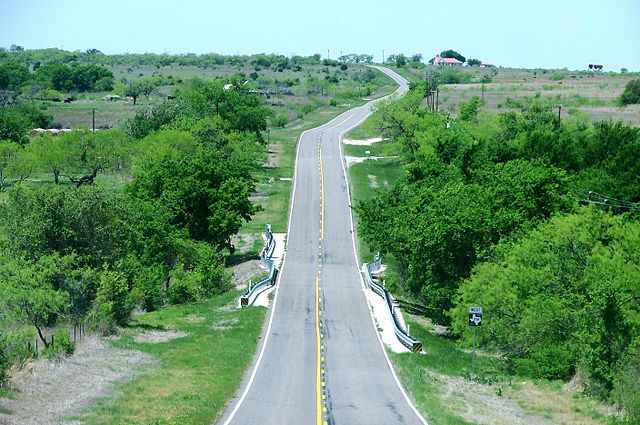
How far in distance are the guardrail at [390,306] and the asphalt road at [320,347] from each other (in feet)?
3.70

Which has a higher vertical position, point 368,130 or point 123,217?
point 368,130

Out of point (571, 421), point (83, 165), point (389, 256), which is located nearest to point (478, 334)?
point (571, 421)

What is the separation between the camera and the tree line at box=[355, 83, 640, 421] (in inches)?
1734

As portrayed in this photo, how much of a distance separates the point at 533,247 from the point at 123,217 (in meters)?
23.1

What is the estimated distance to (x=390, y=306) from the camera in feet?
204

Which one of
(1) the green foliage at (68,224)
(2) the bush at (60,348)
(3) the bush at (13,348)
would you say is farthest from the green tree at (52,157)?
(3) the bush at (13,348)

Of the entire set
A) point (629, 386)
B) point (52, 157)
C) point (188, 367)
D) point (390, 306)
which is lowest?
point (390, 306)

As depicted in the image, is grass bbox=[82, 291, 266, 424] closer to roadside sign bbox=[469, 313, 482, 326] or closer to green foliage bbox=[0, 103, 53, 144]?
roadside sign bbox=[469, 313, 482, 326]

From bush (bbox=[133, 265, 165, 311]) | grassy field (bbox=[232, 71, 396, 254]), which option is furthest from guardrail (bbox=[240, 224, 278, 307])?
bush (bbox=[133, 265, 165, 311])

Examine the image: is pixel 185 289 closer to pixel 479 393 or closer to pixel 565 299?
pixel 565 299

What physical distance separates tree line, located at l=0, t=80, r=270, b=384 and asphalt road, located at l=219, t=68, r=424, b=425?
7319 millimetres

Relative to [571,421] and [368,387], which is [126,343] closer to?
[368,387]

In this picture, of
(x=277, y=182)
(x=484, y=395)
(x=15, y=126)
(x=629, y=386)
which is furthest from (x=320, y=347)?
(x=15, y=126)

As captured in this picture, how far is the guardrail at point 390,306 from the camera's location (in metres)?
51.9
